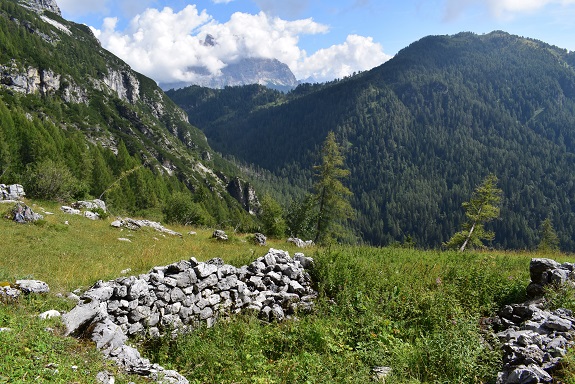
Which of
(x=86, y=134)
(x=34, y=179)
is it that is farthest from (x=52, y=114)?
(x=34, y=179)

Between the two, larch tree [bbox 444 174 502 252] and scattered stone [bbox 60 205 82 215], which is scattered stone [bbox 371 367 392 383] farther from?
larch tree [bbox 444 174 502 252]

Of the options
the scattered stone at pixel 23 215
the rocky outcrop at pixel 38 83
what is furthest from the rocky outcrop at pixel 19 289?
the rocky outcrop at pixel 38 83

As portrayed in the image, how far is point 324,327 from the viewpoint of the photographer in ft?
31.8

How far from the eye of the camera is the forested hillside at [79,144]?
57697 millimetres

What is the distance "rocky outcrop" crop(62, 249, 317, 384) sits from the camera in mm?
7422

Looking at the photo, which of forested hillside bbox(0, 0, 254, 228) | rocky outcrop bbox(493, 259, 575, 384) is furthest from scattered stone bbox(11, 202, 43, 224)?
rocky outcrop bbox(493, 259, 575, 384)

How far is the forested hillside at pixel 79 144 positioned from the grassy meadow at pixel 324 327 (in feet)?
70.5

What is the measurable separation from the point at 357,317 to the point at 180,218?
50054 mm

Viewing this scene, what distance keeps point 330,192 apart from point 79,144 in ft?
287

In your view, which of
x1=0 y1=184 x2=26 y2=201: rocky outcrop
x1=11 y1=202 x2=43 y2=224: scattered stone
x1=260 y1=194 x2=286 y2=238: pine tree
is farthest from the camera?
x1=260 y1=194 x2=286 y2=238: pine tree

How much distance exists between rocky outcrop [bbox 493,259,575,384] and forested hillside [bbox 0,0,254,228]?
32.8m

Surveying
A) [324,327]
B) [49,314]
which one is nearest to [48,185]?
[49,314]

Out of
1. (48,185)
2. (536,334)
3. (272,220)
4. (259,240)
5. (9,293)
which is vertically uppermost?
(48,185)

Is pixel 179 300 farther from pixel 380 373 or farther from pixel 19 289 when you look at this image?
pixel 380 373
